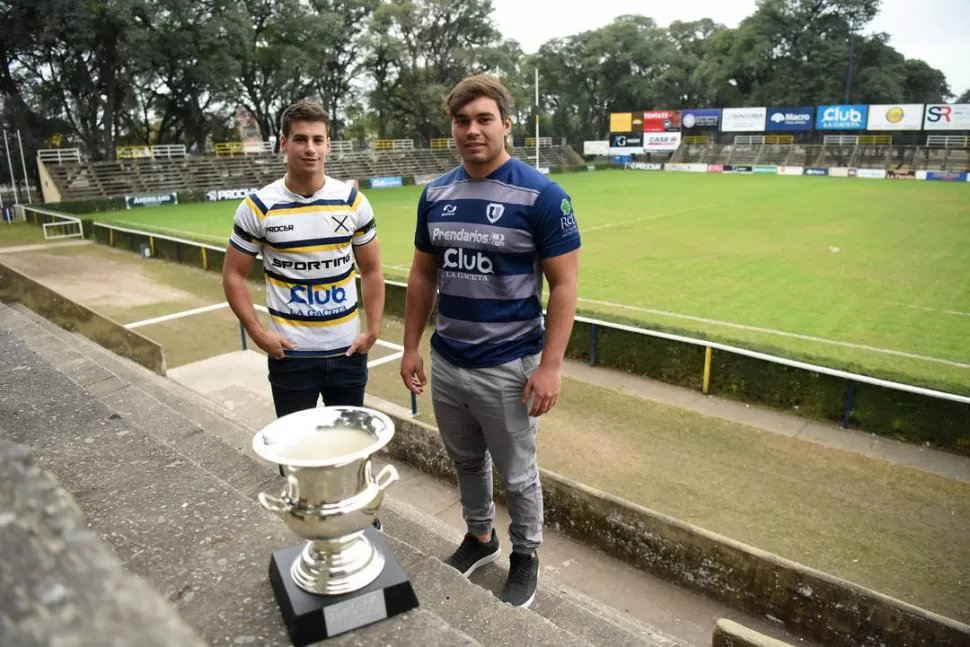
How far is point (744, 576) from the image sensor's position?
399cm

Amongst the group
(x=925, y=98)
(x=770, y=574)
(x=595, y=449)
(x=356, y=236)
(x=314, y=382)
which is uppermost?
(x=925, y=98)

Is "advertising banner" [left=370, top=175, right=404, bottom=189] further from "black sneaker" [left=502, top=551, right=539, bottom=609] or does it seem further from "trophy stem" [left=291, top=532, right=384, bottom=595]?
"trophy stem" [left=291, top=532, right=384, bottom=595]

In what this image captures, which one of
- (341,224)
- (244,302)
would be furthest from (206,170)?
(341,224)

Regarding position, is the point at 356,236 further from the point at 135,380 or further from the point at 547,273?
the point at 135,380

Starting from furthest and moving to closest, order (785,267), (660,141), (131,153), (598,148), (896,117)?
(598,148) < (660,141) < (896,117) < (131,153) < (785,267)

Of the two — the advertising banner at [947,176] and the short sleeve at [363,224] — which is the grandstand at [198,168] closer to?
the advertising banner at [947,176]

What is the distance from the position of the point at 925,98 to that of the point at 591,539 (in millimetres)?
70317

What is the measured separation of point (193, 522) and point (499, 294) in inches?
58.3

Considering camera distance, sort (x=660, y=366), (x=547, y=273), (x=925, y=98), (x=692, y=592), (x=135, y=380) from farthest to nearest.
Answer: (x=925, y=98) → (x=660, y=366) → (x=135, y=380) → (x=692, y=592) → (x=547, y=273)

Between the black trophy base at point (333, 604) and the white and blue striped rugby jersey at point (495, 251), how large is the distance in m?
1.06

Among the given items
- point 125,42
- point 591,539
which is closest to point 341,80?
point 125,42

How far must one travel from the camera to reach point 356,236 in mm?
3496

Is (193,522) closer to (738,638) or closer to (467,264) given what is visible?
(467,264)

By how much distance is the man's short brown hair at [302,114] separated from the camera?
3.21 m
